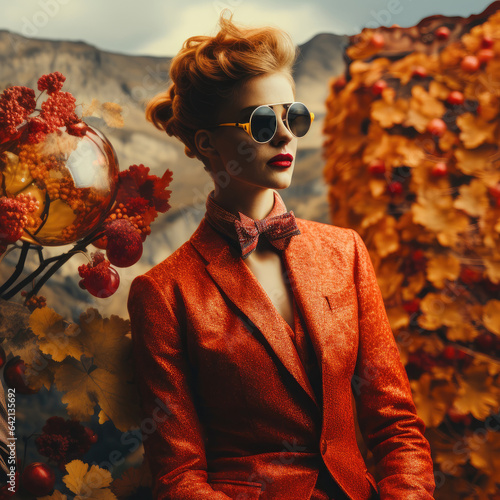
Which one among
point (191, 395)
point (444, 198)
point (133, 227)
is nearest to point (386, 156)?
point (444, 198)

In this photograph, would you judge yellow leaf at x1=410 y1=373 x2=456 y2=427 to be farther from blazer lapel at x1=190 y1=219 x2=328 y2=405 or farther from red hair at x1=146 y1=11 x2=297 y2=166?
red hair at x1=146 y1=11 x2=297 y2=166

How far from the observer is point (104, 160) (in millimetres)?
1244

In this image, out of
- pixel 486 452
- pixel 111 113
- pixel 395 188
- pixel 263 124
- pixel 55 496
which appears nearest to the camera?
pixel 263 124

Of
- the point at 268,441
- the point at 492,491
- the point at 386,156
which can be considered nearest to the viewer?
the point at 268,441

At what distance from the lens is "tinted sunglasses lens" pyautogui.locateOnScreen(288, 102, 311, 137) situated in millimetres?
1119

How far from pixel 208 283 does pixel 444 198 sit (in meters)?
0.76

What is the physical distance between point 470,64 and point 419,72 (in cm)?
13

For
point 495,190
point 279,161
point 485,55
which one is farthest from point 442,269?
point 279,161

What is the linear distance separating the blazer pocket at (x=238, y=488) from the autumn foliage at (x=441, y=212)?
65 centimetres

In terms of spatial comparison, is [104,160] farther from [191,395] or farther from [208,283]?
[191,395]

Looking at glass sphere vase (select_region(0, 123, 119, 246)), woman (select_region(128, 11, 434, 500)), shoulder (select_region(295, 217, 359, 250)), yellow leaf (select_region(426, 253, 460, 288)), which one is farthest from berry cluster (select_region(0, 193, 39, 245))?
yellow leaf (select_region(426, 253, 460, 288))

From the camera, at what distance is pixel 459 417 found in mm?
1521

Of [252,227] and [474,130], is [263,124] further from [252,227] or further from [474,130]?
[474,130]

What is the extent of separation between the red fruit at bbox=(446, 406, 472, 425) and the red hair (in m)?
0.99
